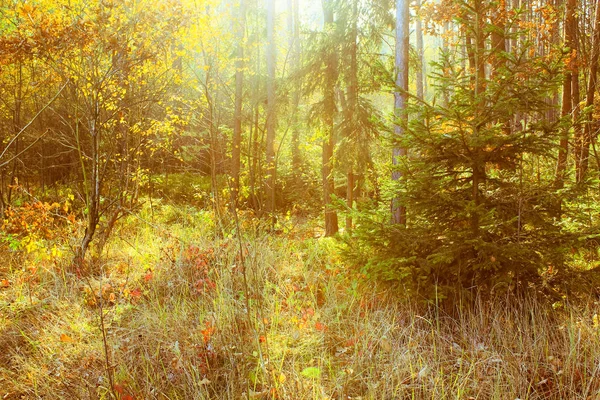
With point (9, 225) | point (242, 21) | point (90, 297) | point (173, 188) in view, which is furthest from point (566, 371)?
point (173, 188)

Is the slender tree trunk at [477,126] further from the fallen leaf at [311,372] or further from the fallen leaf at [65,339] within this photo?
the fallen leaf at [65,339]

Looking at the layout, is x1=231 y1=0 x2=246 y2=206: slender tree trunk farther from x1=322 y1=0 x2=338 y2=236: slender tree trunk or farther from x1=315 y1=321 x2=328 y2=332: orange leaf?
x1=315 y1=321 x2=328 y2=332: orange leaf

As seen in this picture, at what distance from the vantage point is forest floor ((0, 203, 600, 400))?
3.09 meters

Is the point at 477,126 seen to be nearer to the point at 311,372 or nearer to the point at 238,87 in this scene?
the point at 311,372

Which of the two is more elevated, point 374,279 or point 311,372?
point 374,279

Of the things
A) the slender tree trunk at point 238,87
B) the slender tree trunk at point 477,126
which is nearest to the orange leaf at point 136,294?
the slender tree trunk at point 477,126

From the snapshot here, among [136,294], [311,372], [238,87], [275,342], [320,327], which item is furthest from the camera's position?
[238,87]

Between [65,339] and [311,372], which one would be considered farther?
[65,339]

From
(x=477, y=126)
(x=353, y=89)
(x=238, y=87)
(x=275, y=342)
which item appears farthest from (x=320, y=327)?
(x=238, y=87)

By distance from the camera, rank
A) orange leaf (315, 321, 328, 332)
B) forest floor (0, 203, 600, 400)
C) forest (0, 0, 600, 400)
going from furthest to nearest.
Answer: orange leaf (315, 321, 328, 332)
forest (0, 0, 600, 400)
forest floor (0, 203, 600, 400)

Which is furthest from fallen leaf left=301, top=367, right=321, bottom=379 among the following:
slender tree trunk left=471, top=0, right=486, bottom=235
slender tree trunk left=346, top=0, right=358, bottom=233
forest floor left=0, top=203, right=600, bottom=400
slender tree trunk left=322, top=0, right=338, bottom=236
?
slender tree trunk left=346, top=0, right=358, bottom=233

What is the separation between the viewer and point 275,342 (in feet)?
12.4

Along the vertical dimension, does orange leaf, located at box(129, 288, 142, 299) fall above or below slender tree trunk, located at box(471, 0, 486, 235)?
below

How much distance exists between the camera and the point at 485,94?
376 centimetres
